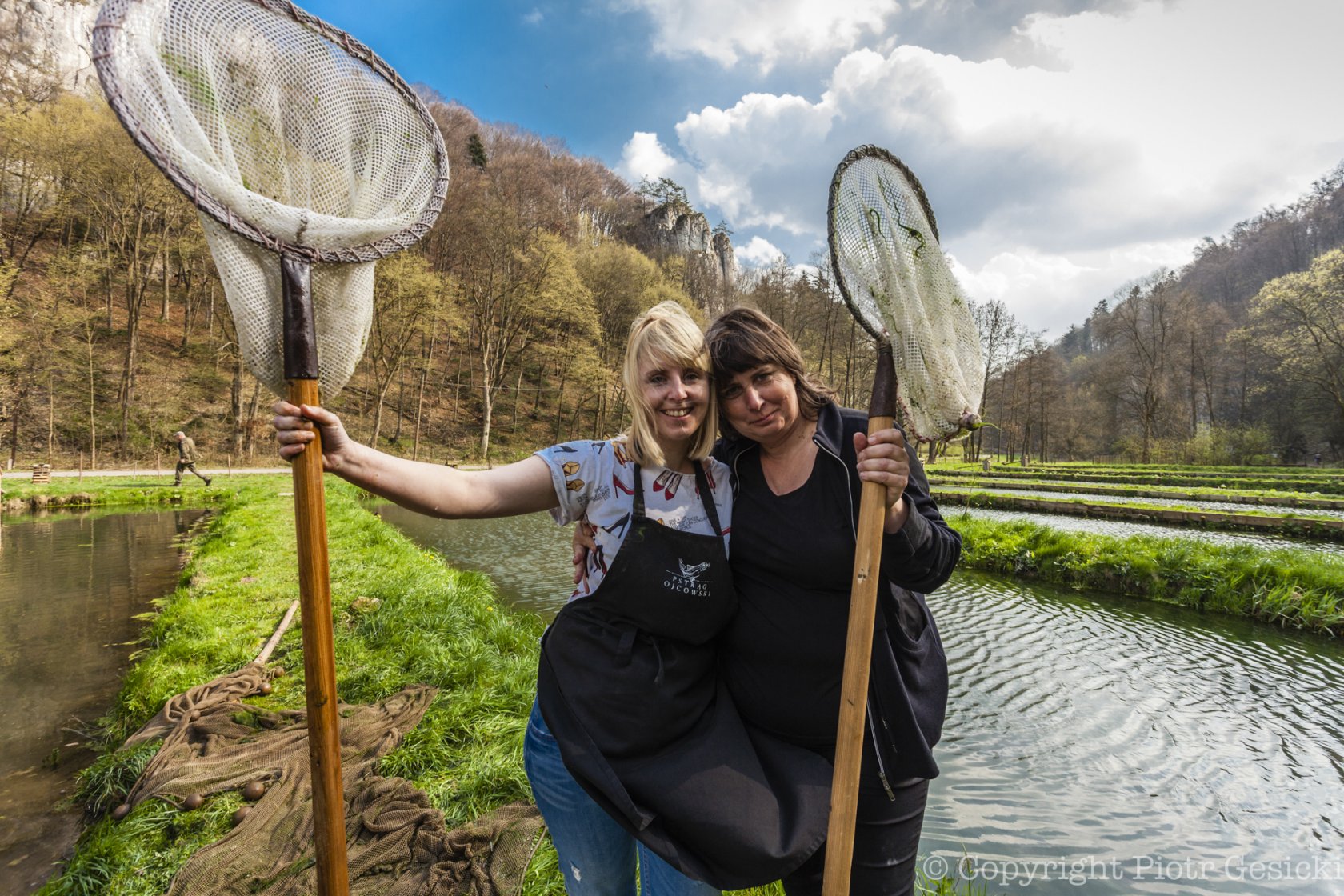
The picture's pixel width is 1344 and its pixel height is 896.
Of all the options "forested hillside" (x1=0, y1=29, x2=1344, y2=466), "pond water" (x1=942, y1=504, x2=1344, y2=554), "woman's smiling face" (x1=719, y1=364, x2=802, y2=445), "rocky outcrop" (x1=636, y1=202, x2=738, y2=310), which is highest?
"rocky outcrop" (x1=636, y1=202, x2=738, y2=310)

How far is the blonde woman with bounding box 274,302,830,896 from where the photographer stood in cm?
154

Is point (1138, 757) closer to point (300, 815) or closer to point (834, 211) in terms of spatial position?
point (834, 211)

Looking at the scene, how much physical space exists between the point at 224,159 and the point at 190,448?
2326 centimetres

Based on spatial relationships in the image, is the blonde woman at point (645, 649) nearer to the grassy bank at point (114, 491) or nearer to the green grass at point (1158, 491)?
the grassy bank at point (114, 491)

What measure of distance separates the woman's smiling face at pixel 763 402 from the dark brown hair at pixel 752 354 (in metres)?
0.02

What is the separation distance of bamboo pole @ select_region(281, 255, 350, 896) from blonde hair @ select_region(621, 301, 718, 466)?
0.86m

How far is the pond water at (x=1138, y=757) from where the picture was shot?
12.5ft

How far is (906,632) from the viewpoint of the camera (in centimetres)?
175

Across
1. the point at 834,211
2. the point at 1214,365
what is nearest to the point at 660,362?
the point at 834,211

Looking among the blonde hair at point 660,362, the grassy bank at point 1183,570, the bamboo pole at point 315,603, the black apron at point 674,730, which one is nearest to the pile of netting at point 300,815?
the bamboo pole at point 315,603

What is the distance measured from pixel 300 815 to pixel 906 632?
11.8 feet

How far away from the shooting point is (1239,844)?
13.1ft

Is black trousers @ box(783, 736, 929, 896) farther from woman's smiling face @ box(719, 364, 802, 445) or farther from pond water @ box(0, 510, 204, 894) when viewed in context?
pond water @ box(0, 510, 204, 894)

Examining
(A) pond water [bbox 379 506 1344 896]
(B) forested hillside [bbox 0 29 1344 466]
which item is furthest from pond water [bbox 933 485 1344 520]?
(B) forested hillside [bbox 0 29 1344 466]
